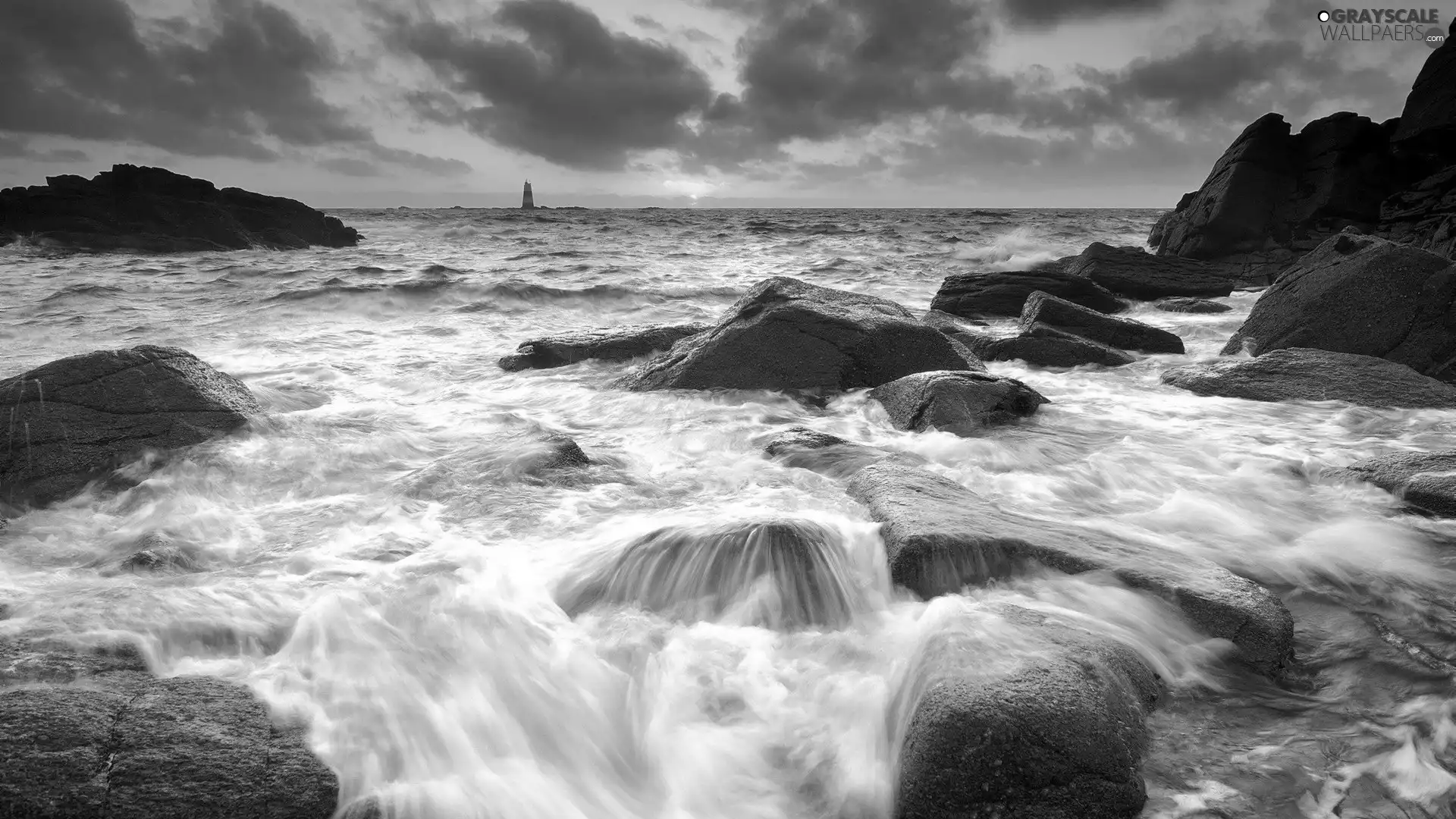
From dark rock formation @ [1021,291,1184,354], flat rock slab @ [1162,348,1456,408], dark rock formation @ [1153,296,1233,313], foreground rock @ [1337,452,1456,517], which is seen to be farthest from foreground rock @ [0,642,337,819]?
dark rock formation @ [1153,296,1233,313]

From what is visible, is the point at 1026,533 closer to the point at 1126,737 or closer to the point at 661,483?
the point at 1126,737

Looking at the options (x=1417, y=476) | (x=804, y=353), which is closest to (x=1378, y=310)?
(x=1417, y=476)

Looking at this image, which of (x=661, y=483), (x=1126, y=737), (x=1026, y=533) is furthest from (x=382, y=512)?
(x=1126, y=737)

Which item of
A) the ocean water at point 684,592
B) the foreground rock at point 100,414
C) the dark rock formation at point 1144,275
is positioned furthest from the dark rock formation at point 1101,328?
the foreground rock at point 100,414

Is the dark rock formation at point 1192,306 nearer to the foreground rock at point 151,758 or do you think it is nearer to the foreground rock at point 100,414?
the foreground rock at point 100,414

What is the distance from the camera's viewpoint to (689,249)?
27922mm

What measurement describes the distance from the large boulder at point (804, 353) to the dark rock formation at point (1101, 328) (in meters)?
2.33

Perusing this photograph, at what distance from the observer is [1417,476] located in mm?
4137

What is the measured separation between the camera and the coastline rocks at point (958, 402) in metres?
5.65

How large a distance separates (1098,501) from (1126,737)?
241cm

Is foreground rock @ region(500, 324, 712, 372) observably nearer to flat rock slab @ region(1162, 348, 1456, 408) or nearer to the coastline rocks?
the coastline rocks

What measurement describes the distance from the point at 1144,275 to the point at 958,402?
9657 millimetres

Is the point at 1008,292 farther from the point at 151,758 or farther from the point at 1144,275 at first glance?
the point at 151,758

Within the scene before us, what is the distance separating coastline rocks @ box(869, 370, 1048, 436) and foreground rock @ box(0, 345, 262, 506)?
14.9 ft
